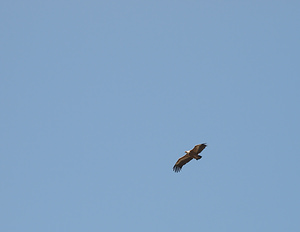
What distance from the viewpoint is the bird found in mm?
48453

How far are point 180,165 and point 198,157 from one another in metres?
3.91

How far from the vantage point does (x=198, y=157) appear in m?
49.6

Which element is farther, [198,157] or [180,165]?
[180,165]

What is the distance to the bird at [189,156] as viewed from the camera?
4845 centimetres

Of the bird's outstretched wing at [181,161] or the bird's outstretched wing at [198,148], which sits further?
the bird's outstretched wing at [181,161]

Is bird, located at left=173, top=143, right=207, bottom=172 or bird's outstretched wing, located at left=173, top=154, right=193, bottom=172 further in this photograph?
bird's outstretched wing, located at left=173, top=154, right=193, bottom=172

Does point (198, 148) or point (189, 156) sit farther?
point (189, 156)

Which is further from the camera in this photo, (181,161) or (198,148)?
(181,161)

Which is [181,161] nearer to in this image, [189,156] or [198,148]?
[189,156]

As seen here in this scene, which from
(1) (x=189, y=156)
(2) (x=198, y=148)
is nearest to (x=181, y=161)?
(1) (x=189, y=156)

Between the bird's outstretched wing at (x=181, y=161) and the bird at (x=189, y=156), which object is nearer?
the bird at (x=189, y=156)

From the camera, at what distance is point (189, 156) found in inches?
2032

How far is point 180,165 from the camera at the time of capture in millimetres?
53031

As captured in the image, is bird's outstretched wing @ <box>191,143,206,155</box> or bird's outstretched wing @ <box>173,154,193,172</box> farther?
bird's outstretched wing @ <box>173,154,193,172</box>
